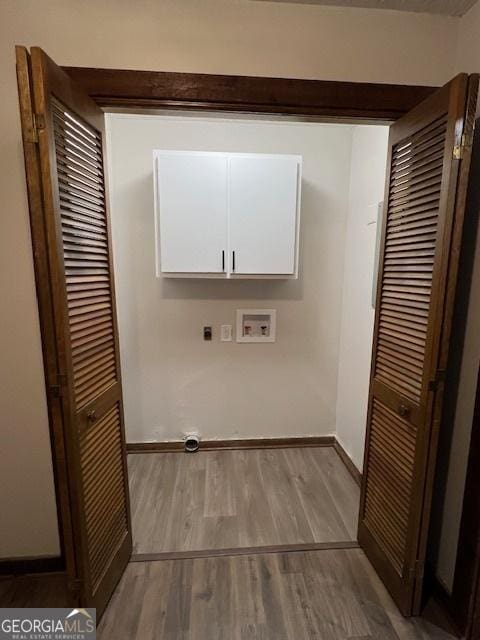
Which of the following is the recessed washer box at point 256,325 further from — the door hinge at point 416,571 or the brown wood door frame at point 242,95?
the door hinge at point 416,571

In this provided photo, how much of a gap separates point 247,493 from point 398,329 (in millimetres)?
1514

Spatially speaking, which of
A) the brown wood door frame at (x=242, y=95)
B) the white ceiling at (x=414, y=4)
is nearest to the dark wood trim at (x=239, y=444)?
the brown wood door frame at (x=242, y=95)

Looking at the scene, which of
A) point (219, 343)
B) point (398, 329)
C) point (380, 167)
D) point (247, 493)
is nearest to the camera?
point (398, 329)

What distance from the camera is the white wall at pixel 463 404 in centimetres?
123

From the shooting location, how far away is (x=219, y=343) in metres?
2.56

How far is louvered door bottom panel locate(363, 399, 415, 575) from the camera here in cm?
133

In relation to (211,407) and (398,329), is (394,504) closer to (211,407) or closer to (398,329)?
(398,329)

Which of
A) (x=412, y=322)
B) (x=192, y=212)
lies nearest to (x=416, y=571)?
(x=412, y=322)

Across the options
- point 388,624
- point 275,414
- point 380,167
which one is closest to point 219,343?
point 275,414

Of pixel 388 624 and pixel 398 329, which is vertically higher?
pixel 398 329

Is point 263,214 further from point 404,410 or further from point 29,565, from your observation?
point 29,565

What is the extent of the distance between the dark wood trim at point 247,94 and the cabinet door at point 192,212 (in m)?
0.84

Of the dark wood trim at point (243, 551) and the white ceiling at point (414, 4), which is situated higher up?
the white ceiling at point (414, 4)

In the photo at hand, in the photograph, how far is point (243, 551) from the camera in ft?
5.55
